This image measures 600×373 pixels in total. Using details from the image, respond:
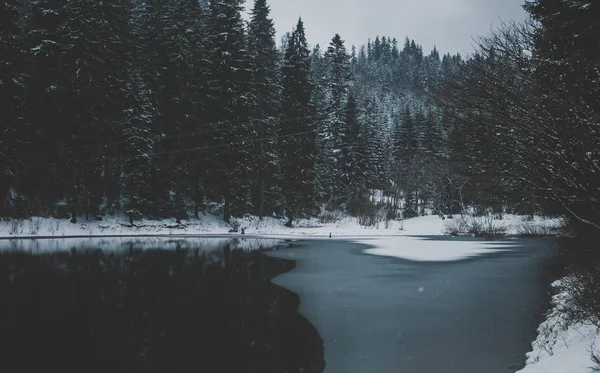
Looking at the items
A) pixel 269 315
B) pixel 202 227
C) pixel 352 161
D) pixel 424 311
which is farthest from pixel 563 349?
pixel 352 161

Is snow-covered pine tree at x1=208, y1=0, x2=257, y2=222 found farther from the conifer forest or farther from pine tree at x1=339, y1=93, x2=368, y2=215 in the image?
pine tree at x1=339, y1=93, x2=368, y2=215

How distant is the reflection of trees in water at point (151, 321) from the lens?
6.95 metres

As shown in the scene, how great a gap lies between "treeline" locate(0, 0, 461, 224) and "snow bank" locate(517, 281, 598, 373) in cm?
1881

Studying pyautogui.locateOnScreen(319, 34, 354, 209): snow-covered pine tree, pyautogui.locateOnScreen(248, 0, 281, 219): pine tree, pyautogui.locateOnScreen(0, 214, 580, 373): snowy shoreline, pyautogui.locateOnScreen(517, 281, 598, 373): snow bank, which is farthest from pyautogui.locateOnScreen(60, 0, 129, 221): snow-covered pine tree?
pyautogui.locateOnScreen(517, 281, 598, 373): snow bank

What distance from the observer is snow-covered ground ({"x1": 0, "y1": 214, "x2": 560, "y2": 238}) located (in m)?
29.3

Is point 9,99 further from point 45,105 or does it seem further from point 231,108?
point 231,108

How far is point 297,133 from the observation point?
138ft

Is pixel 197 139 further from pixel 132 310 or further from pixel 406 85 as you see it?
pixel 406 85

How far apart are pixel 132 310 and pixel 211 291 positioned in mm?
2564

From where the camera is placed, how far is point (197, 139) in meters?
37.7

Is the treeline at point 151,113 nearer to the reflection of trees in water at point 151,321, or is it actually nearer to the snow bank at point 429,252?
the snow bank at point 429,252

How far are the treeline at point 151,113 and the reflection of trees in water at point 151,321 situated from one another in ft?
54.5

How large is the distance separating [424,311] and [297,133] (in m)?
33.3

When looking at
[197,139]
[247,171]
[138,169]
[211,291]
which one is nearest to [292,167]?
[247,171]
